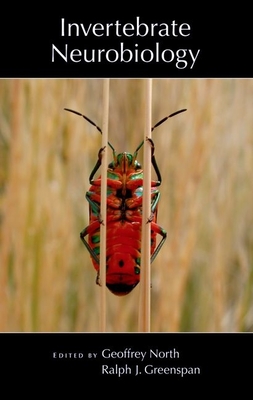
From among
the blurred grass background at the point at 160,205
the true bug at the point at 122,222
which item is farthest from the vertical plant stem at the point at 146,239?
the blurred grass background at the point at 160,205

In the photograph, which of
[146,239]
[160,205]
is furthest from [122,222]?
[160,205]

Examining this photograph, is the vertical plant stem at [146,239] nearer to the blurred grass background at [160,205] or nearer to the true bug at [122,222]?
the true bug at [122,222]
